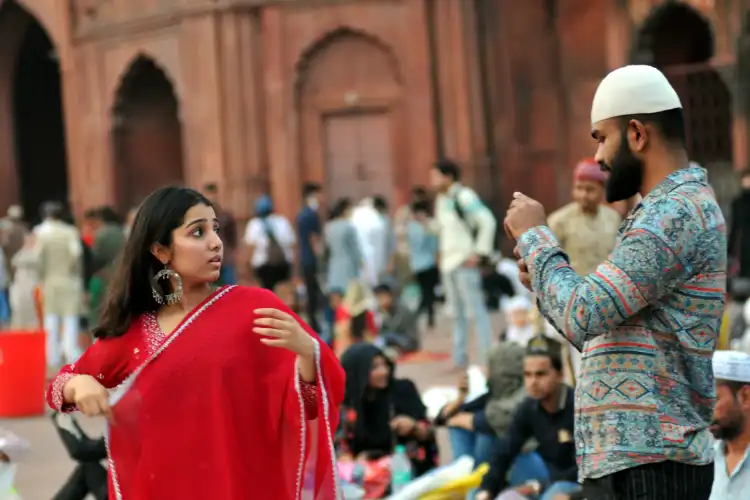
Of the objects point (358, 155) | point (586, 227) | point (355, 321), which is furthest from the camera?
point (358, 155)

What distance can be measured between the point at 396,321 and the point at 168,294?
952 cm

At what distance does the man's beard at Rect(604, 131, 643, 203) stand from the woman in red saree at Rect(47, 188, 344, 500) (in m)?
0.96

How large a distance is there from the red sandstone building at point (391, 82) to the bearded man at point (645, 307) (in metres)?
16.0

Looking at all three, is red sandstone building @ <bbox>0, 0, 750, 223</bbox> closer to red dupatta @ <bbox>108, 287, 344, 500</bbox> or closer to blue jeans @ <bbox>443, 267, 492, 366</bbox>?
blue jeans @ <bbox>443, 267, 492, 366</bbox>

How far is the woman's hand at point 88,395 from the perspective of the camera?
11.6 feet

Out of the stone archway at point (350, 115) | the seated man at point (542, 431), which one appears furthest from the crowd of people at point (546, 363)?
the stone archway at point (350, 115)

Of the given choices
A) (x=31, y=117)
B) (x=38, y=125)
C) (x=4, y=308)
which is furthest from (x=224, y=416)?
(x=38, y=125)

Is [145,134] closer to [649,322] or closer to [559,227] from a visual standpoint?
[559,227]

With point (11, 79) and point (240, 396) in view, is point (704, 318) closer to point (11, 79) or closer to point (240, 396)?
point (240, 396)

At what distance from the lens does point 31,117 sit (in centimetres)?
2998

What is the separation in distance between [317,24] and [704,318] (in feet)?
61.3

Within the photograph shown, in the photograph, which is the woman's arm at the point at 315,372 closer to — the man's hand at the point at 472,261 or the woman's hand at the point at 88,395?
the woman's hand at the point at 88,395

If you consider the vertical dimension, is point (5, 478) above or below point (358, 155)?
below

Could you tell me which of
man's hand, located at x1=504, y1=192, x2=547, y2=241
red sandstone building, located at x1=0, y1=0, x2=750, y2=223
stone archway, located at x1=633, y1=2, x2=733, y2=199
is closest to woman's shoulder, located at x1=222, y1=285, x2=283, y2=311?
man's hand, located at x1=504, y1=192, x2=547, y2=241
